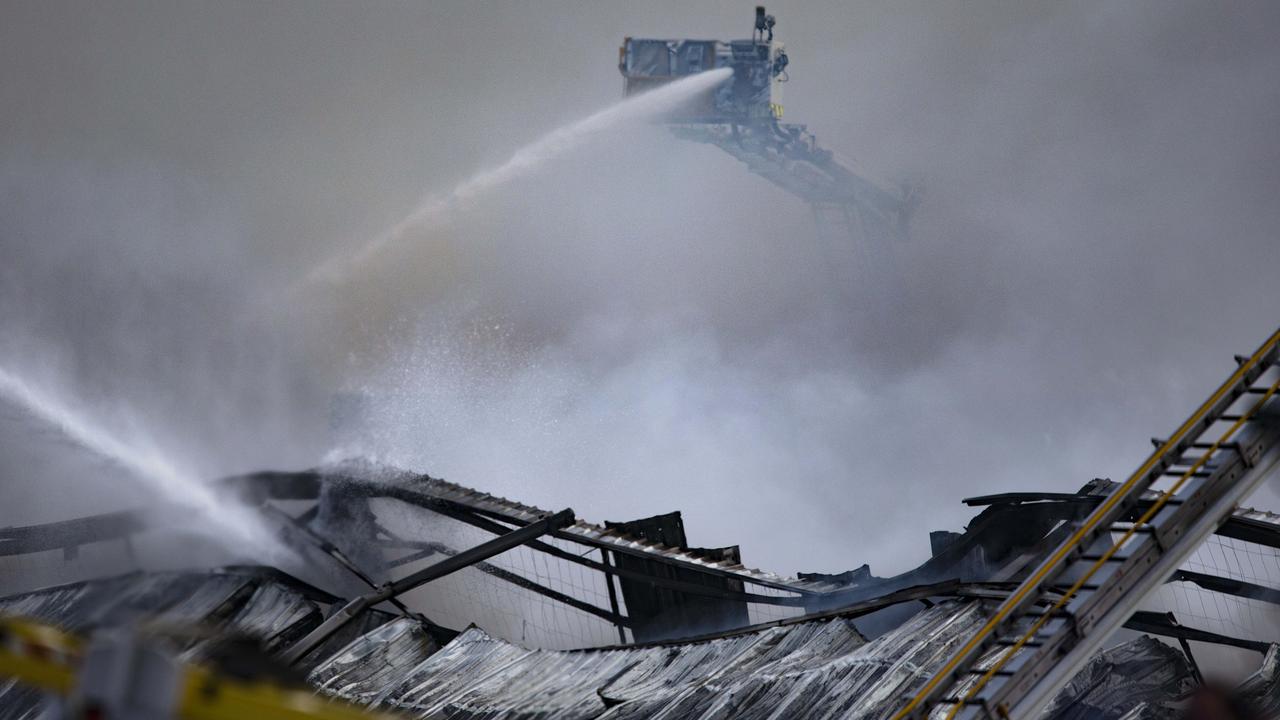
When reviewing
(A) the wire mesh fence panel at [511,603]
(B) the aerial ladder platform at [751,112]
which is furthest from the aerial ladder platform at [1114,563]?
(B) the aerial ladder platform at [751,112]

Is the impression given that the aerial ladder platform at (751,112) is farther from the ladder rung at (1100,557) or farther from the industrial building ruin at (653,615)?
the ladder rung at (1100,557)

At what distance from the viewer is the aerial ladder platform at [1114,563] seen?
30.7ft

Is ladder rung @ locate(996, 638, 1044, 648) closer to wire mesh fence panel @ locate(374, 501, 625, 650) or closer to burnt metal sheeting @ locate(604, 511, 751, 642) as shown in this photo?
burnt metal sheeting @ locate(604, 511, 751, 642)

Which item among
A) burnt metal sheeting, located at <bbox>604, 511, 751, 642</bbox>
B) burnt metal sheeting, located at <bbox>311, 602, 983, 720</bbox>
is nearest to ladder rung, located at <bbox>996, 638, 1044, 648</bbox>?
burnt metal sheeting, located at <bbox>311, 602, 983, 720</bbox>

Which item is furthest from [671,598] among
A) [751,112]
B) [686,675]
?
[751,112]

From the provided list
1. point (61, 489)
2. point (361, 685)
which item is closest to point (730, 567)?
point (361, 685)

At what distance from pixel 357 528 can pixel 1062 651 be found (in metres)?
14.9

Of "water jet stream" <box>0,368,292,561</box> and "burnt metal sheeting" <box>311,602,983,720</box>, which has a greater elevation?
"water jet stream" <box>0,368,292,561</box>

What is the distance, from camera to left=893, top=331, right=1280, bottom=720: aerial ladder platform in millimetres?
9359

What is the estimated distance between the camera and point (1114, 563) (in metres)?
9.79

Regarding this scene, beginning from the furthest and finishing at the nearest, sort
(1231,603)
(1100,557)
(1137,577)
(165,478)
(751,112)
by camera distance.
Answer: (751,112) → (1231,603) → (165,478) → (1100,557) → (1137,577)

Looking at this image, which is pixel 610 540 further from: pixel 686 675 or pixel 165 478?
pixel 165 478

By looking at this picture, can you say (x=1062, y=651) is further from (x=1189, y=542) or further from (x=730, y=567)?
(x=730, y=567)

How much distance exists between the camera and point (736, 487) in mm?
33812
